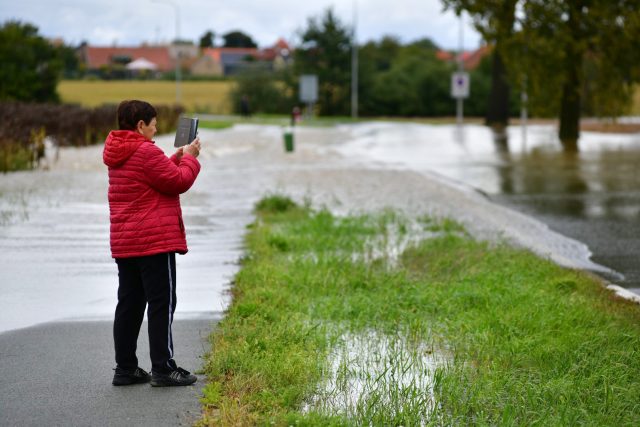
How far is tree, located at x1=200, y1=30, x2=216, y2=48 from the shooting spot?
17025cm

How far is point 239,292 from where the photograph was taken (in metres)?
8.14

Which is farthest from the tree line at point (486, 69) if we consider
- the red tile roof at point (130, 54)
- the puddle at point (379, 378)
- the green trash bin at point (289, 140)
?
the red tile roof at point (130, 54)

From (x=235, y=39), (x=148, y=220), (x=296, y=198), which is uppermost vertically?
(x=235, y=39)

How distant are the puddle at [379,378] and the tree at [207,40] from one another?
167 m

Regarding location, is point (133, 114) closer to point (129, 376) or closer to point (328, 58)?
point (129, 376)

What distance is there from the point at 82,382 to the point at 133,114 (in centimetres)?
150

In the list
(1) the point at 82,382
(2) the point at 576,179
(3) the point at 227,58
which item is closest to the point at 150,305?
(1) the point at 82,382

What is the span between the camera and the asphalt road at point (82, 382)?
16.7 ft

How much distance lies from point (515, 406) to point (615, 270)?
5389 millimetres

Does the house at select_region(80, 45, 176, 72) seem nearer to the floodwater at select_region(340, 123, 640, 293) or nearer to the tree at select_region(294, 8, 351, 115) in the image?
the tree at select_region(294, 8, 351, 115)

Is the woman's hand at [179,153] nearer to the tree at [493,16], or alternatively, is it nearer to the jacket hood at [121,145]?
the jacket hood at [121,145]

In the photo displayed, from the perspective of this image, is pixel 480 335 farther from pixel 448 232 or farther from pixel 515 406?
pixel 448 232

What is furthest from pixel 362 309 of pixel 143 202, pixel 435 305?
pixel 143 202

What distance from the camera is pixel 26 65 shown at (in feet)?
181
